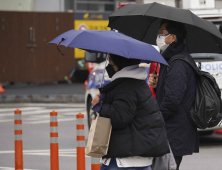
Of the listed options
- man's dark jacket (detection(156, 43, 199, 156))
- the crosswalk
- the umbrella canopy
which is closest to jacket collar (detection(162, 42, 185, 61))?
man's dark jacket (detection(156, 43, 199, 156))

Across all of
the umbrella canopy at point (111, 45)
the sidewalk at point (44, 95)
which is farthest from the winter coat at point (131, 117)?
the sidewalk at point (44, 95)

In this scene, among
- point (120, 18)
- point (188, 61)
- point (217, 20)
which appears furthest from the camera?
point (217, 20)

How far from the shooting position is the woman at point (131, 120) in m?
3.89

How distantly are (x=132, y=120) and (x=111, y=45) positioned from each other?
0.55 meters

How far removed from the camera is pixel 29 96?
18.1 meters

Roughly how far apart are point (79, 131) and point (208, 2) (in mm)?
4050

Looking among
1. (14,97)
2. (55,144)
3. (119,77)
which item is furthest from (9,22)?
(119,77)

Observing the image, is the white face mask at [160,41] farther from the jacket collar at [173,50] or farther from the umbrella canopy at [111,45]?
the umbrella canopy at [111,45]

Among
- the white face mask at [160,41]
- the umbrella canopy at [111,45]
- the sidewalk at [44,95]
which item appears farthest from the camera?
the sidewalk at [44,95]

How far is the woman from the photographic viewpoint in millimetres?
3889

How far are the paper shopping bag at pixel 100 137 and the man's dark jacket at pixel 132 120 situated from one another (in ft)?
0.14

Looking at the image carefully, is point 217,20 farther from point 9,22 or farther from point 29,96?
point 9,22

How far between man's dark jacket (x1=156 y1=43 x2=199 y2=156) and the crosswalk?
335 inches

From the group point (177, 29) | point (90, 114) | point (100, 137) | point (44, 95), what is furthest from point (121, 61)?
point (44, 95)
